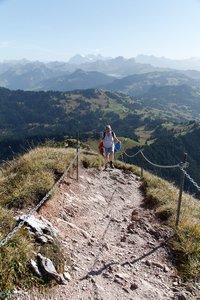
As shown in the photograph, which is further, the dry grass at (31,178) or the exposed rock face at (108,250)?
the dry grass at (31,178)

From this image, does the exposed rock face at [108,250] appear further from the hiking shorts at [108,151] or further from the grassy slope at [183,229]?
the hiking shorts at [108,151]

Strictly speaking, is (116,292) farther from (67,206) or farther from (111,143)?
(111,143)

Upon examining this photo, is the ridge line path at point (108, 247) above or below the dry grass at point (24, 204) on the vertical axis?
below

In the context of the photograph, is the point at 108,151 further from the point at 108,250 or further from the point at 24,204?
the point at 108,250

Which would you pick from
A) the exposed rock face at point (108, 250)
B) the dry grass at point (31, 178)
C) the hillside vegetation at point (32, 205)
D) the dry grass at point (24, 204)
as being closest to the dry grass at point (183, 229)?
the hillside vegetation at point (32, 205)

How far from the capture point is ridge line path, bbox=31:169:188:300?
7.00 meters

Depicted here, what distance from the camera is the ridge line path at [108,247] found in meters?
7.00

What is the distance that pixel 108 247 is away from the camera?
8.94 m

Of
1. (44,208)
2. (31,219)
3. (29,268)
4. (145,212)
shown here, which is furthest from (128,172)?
(29,268)

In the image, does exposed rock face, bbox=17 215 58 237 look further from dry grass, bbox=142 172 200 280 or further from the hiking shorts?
the hiking shorts

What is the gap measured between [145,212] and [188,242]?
3.48 m

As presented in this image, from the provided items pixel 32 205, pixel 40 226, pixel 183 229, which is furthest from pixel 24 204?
pixel 183 229

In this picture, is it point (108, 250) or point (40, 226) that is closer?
point (40, 226)

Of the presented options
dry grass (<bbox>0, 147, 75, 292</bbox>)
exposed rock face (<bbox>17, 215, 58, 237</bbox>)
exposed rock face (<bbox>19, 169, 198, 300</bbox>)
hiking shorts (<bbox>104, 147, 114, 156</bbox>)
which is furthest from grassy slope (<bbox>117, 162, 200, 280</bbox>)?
hiking shorts (<bbox>104, 147, 114, 156</bbox>)
